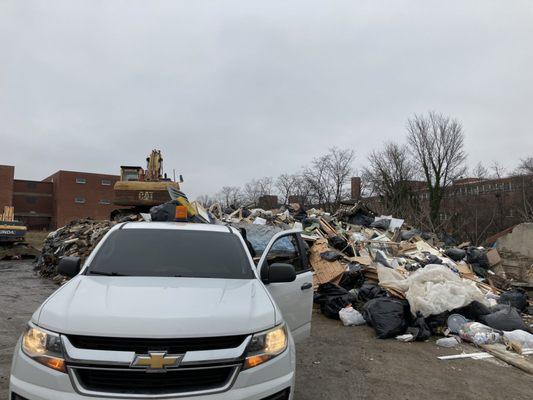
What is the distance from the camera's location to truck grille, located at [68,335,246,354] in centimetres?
271

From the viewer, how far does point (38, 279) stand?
47.1 ft

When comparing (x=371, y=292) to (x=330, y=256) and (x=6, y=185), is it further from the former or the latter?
(x=6, y=185)

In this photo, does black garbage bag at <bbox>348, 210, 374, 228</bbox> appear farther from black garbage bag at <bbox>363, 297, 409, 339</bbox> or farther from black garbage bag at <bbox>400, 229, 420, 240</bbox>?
black garbage bag at <bbox>363, 297, 409, 339</bbox>

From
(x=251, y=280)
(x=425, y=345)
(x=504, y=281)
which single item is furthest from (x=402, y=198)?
(x=251, y=280)

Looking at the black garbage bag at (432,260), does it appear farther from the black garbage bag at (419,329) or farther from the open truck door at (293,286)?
the open truck door at (293,286)

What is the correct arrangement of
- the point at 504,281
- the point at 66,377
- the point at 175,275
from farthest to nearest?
the point at 504,281 → the point at 175,275 → the point at 66,377

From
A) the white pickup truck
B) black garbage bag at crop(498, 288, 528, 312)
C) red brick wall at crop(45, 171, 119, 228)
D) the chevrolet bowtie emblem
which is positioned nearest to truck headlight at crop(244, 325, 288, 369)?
the white pickup truck

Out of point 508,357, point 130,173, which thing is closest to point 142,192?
point 130,173

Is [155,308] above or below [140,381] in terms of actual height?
above

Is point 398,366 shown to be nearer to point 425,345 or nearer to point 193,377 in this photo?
point 425,345

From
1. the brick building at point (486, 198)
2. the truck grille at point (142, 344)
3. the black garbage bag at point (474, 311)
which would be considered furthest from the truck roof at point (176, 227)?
the brick building at point (486, 198)

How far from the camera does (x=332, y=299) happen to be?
8.98 meters

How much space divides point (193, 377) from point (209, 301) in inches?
22.1

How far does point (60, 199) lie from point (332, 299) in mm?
60134
